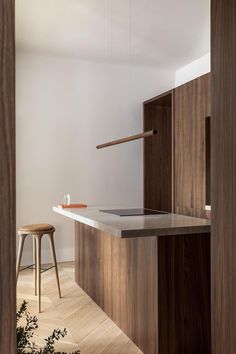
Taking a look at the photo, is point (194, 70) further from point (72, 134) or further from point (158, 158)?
point (72, 134)

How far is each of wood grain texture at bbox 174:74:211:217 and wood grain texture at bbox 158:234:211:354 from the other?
1.90m

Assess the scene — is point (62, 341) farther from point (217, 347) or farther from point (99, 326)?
point (217, 347)

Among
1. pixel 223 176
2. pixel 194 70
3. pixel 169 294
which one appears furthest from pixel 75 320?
pixel 194 70

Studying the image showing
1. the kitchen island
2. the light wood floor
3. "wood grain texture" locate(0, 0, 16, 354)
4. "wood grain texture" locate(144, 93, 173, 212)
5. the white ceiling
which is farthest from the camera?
"wood grain texture" locate(144, 93, 173, 212)

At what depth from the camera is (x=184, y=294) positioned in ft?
7.14

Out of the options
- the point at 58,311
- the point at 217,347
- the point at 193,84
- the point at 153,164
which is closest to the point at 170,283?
the point at 217,347

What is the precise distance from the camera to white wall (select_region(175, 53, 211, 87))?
4.83 meters

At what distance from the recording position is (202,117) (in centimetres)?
412

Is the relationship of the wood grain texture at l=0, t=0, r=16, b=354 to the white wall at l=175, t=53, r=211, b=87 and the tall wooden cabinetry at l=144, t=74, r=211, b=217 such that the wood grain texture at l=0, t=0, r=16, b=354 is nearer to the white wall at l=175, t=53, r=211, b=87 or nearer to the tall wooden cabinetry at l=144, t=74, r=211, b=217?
the tall wooden cabinetry at l=144, t=74, r=211, b=217

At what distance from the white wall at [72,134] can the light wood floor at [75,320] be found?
Result: 1188 millimetres

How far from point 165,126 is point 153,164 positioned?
2.12ft

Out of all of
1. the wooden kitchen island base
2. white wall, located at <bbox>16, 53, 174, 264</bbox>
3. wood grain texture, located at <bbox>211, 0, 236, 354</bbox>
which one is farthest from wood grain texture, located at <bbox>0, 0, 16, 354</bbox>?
white wall, located at <bbox>16, 53, 174, 264</bbox>

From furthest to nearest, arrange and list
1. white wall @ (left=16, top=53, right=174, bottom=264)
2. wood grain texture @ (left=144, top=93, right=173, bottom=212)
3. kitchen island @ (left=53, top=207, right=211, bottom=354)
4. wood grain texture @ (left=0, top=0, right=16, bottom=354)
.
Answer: wood grain texture @ (left=144, top=93, right=173, bottom=212) → white wall @ (left=16, top=53, right=174, bottom=264) → kitchen island @ (left=53, top=207, right=211, bottom=354) → wood grain texture @ (left=0, top=0, right=16, bottom=354)

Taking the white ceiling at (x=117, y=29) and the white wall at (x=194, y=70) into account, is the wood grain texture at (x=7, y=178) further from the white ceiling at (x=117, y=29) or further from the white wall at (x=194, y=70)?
the white wall at (x=194, y=70)
